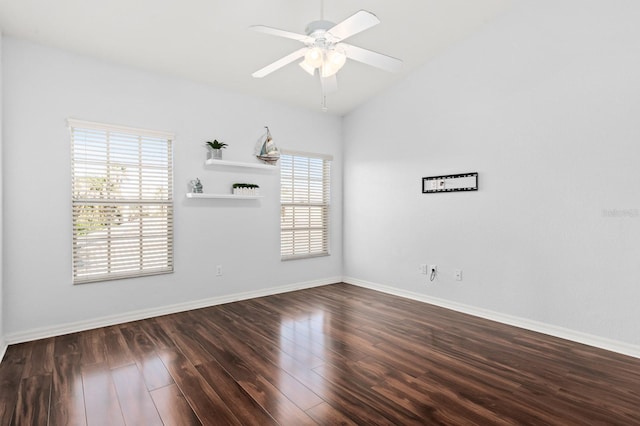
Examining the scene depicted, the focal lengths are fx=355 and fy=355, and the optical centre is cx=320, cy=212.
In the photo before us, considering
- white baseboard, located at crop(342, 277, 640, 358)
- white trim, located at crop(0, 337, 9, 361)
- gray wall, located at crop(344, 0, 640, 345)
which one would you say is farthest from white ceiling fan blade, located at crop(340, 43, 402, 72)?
white trim, located at crop(0, 337, 9, 361)

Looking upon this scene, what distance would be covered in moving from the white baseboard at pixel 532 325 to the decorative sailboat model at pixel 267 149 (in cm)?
252

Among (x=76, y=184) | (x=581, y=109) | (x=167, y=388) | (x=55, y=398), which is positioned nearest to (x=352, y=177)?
(x=581, y=109)

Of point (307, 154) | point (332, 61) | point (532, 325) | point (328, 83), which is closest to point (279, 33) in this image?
point (332, 61)

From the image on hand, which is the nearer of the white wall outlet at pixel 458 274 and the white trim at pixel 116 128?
the white trim at pixel 116 128

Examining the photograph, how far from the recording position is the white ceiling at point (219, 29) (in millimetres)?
3137

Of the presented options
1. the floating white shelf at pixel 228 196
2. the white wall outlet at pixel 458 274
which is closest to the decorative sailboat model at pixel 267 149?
the floating white shelf at pixel 228 196

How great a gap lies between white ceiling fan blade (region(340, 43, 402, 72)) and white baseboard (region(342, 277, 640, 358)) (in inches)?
115

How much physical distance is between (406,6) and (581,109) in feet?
6.36

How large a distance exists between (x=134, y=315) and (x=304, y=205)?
2754 mm

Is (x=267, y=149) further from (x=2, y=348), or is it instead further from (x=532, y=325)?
(x=532, y=325)

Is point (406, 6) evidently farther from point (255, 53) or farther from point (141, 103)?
point (141, 103)

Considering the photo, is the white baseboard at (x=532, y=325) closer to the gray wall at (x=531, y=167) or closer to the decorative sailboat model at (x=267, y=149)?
the gray wall at (x=531, y=167)

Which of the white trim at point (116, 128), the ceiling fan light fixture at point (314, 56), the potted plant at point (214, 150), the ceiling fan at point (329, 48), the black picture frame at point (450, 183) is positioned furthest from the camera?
the potted plant at point (214, 150)

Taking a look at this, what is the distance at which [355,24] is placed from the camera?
7.40 feet
